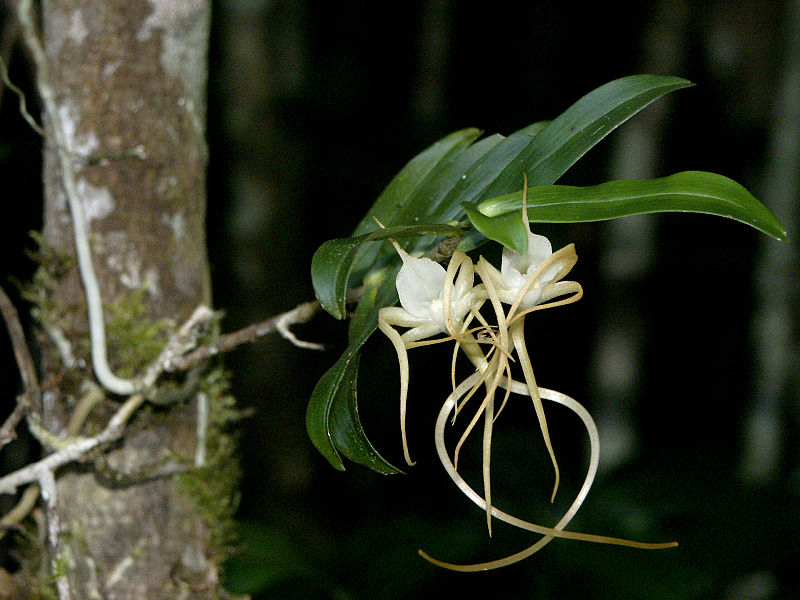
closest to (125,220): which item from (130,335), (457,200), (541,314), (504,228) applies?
(130,335)

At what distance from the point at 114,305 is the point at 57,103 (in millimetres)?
241

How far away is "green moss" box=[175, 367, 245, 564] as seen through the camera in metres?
0.85

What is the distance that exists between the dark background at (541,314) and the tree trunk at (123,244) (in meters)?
0.21

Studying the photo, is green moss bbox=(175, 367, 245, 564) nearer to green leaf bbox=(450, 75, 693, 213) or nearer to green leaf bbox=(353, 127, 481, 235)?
green leaf bbox=(353, 127, 481, 235)

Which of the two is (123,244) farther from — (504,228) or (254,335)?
(504,228)

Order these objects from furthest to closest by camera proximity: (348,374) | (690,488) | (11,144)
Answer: (690,488) < (11,144) < (348,374)

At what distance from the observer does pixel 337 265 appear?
0.53 meters

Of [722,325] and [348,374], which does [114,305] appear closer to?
[348,374]

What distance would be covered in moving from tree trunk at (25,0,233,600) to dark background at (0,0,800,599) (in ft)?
0.67

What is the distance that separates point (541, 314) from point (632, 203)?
297cm

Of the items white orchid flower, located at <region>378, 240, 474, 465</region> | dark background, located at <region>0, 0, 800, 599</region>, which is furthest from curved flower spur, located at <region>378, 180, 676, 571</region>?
dark background, located at <region>0, 0, 800, 599</region>

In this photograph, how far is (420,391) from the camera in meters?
3.24

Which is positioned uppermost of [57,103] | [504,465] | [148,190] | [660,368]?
[57,103]

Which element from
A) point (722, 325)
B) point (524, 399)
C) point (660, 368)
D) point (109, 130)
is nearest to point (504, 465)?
point (524, 399)
